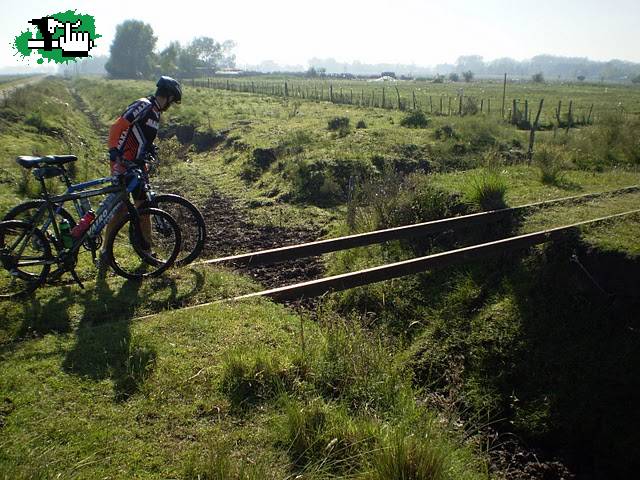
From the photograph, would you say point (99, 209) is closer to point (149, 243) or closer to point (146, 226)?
point (146, 226)

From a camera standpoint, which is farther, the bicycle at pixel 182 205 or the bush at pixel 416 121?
the bush at pixel 416 121

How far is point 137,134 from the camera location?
6.18 meters

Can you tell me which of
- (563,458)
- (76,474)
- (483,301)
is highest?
(76,474)

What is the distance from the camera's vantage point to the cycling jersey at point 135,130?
611cm

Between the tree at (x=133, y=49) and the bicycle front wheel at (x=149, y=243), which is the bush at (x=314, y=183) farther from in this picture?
the tree at (x=133, y=49)

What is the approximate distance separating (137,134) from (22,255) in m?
2.00

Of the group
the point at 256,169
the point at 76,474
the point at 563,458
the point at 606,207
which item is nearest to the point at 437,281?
the point at 563,458

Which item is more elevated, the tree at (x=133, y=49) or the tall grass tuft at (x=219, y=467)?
the tree at (x=133, y=49)

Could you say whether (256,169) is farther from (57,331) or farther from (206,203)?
(57,331)

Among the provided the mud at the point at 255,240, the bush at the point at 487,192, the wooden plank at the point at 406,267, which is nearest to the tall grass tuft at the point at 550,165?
the bush at the point at 487,192

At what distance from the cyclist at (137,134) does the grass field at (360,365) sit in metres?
1.09

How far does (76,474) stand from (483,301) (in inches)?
211

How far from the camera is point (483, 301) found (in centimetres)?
678

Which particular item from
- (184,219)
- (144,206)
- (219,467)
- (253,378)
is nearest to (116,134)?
(144,206)
